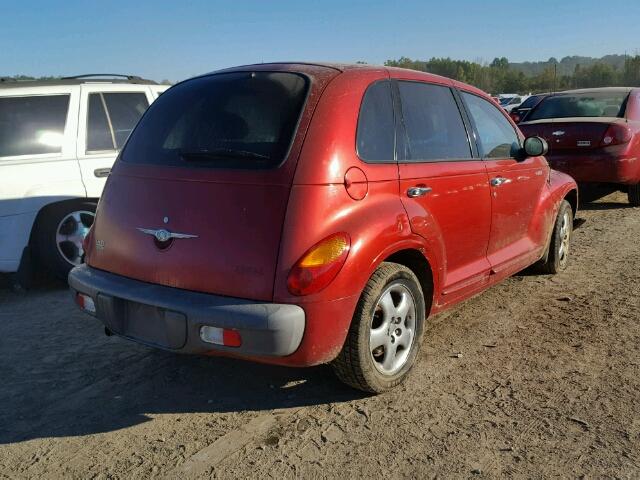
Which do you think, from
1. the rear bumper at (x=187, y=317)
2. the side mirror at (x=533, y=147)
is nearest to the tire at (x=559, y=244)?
the side mirror at (x=533, y=147)

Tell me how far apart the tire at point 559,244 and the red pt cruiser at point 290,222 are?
1760mm

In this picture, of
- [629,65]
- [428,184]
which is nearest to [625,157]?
[428,184]

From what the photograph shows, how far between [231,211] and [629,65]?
62578mm

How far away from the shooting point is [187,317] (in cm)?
293

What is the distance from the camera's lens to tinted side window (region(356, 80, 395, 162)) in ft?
10.8

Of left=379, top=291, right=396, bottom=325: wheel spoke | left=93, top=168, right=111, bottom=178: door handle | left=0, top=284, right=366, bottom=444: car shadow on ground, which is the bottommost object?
left=0, top=284, right=366, bottom=444: car shadow on ground

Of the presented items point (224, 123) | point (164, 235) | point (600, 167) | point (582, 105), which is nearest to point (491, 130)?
point (224, 123)

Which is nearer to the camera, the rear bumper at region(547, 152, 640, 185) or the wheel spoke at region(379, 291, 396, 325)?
the wheel spoke at region(379, 291, 396, 325)

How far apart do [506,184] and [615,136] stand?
177 inches

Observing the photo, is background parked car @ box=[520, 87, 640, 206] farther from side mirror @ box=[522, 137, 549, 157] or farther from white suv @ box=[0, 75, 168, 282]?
white suv @ box=[0, 75, 168, 282]

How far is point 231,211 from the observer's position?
3.01 metres

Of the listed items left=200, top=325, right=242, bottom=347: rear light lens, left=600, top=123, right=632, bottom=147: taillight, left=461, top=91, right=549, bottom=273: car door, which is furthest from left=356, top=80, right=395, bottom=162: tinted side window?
left=600, top=123, right=632, bottom=147: taillight

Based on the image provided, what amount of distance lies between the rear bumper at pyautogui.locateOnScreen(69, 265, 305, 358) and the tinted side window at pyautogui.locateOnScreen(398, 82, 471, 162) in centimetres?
133

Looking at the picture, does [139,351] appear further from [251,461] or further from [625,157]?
[625,157]
